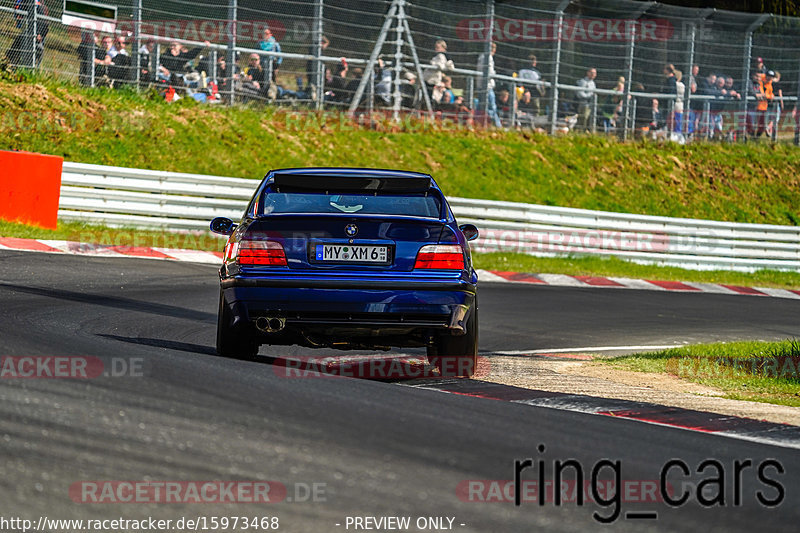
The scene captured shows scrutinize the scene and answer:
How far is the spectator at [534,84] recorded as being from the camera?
24.0 meters

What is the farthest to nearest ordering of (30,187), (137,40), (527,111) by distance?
(527,111) < (137,40) < (30,187)

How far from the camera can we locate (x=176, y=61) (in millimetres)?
21469

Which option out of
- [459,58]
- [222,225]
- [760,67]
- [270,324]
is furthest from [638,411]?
[760,67]

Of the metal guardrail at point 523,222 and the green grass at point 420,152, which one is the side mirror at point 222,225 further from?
the green grass at point 420,152

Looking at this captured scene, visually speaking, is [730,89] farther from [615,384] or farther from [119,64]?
[615,384]

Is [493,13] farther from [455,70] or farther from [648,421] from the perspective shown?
[648,421]

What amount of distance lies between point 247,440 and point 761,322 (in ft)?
36.0

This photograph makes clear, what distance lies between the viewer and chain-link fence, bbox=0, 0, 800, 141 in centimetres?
2084

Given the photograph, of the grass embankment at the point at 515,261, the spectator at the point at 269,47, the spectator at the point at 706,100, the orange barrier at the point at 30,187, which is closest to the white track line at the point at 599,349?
the grass embankment at the point at 515,261

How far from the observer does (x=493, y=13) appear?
23.4 m

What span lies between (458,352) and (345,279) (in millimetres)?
977

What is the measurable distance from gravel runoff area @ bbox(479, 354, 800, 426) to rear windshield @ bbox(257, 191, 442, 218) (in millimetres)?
1247

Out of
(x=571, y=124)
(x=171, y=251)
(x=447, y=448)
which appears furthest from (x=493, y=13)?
(x=447, y=448)

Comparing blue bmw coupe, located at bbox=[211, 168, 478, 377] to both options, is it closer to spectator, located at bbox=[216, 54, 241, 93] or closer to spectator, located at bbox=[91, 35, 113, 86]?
spectator, located at bbox=[91, 35, 113, 86]
